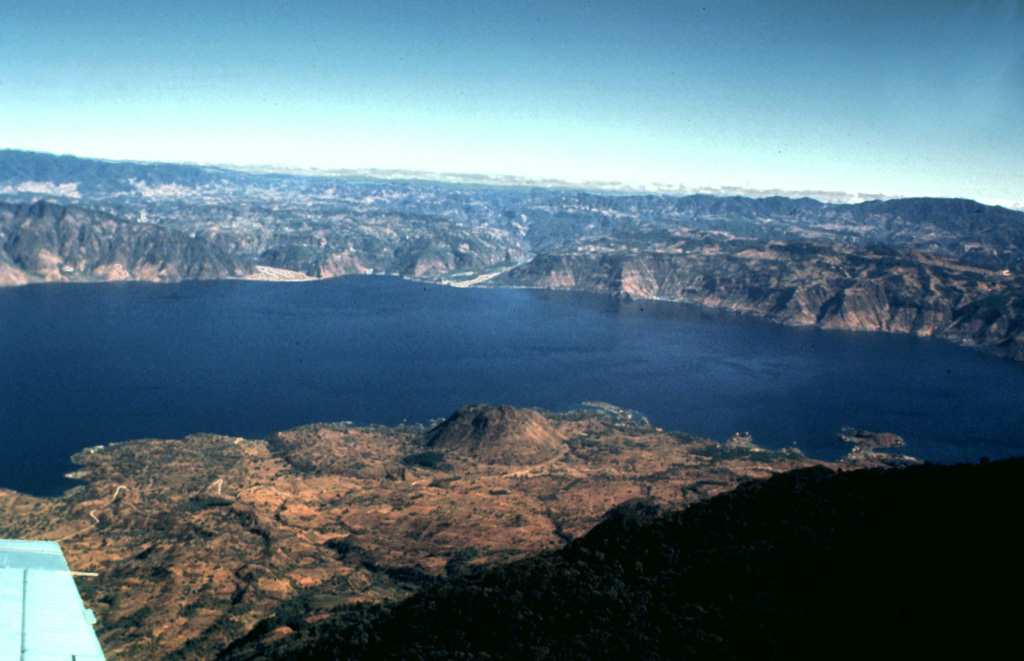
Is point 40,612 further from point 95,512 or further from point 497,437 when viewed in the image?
point 497,437

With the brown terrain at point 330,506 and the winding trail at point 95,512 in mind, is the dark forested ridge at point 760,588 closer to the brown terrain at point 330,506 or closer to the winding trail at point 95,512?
the brown terrain at point 330,506

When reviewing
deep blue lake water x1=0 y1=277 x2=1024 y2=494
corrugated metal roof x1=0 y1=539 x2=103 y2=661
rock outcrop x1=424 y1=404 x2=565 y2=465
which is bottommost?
deep blue lake water x1=0 y1=277 x2=1024 y2=494

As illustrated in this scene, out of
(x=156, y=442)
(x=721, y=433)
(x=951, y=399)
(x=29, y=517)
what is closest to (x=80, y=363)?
(x=156, y=442)

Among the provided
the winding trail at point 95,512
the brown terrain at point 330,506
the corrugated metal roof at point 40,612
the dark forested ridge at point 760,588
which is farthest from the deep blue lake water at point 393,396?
the dark forested ridge at point 760,588

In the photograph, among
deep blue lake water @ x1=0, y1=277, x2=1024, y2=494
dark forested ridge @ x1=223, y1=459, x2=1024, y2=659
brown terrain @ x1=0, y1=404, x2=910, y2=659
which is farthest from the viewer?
deep blue lake water @ x1=0, y1=277, x2=1024, y2=494

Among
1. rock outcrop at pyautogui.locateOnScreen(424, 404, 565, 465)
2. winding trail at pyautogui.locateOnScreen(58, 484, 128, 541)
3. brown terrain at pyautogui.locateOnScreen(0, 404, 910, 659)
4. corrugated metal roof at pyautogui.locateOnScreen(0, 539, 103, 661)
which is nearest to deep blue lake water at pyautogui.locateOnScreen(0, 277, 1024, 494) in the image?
brown terrain at pyautogui.locateOnScreen(0, 404, 910, 659)

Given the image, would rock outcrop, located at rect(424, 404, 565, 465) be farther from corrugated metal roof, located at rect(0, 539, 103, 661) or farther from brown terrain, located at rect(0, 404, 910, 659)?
corrugated metal roof, located at rect(0, 539, 103, 661)
